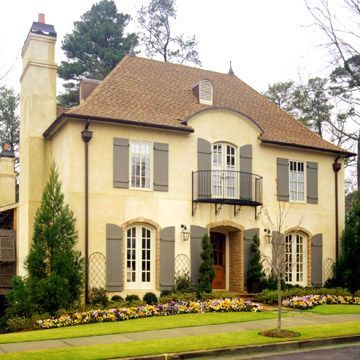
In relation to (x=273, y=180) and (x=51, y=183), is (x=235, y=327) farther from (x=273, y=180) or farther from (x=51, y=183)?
(x=273, y=180)

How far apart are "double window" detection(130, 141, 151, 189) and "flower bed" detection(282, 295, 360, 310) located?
19.5 feet

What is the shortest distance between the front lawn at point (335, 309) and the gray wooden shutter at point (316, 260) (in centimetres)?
372

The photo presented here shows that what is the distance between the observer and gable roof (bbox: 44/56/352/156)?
20422 mm

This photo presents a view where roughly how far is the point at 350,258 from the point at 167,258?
24.2ft

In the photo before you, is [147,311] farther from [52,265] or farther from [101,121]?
[101,121]

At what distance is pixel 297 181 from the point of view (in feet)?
77.7

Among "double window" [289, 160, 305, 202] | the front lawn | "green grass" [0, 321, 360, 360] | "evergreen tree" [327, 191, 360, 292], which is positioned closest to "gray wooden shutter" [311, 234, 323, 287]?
"evergreen tree" [327, 191, 360, 292]

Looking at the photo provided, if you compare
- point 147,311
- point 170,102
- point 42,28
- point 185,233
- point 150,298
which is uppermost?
point 42,28

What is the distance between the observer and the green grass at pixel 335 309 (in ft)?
59.2

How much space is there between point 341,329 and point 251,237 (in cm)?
806

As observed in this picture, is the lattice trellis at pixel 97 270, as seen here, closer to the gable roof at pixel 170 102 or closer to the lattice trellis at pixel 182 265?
the lattice trellis at pixel 182 265

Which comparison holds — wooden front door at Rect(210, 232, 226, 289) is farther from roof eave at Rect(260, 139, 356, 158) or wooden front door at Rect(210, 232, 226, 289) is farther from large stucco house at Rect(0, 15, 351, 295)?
roof eave at Rect(260, 139, 356, 158)

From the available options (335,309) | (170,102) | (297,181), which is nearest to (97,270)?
(170,102)

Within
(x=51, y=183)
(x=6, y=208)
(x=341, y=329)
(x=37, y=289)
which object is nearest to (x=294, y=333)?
(x=341, y=329)
